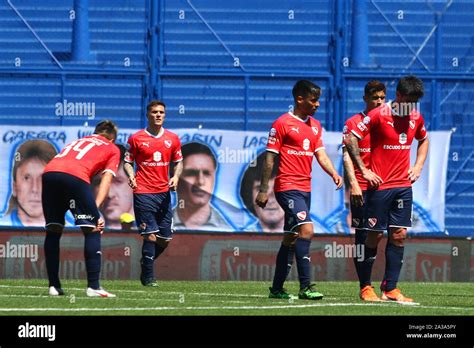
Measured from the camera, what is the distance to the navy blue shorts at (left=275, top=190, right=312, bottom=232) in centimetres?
1441

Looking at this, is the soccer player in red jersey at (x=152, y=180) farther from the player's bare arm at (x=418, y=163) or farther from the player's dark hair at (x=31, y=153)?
the player's dark hair at (x=31, y=153)

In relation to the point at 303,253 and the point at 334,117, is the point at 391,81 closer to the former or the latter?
the point at 334,117

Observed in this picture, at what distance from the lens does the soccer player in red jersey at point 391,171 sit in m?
13.9

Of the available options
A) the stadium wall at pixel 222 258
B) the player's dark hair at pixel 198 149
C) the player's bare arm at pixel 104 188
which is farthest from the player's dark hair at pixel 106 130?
Answer: the player's dark hair at pixel 198 149

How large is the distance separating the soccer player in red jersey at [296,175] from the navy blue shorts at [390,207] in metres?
0.79

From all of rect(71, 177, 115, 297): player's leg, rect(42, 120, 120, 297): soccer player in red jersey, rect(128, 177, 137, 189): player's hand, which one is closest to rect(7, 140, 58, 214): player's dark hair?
rect(128, 177, 137, 189): player's hand

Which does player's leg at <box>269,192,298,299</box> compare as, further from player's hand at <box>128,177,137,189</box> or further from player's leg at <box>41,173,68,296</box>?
player's hand at <box>128,177,137,189</box>

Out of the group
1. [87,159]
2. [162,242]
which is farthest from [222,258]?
[87,159]

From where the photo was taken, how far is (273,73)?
25000mm

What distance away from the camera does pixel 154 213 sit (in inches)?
696

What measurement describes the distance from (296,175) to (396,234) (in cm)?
133
